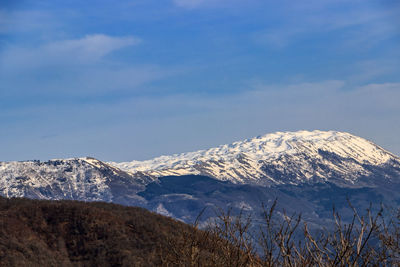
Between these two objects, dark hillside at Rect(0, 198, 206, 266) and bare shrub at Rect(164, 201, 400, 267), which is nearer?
bare shrub at Rect(164, 201, 400, 267)

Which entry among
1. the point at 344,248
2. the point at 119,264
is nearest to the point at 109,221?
the point at 119,264

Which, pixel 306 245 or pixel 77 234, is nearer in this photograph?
pixel 306 245

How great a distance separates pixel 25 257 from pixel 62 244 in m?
17.5

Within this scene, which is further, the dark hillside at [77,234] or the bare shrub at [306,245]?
the dark hillside at [77,234]

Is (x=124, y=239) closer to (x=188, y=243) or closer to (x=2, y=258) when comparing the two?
(x=2, y=258)

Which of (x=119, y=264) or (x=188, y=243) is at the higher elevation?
(x=188, y=243)

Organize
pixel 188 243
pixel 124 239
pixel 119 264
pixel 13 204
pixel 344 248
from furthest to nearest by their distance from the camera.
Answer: pixel 13 204, pixel 124 239, pixel 119 264, pixel 188 243, pixel 344 248

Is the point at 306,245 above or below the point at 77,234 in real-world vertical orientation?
above

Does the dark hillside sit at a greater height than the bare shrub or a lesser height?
lesser

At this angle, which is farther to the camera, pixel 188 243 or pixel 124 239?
pixel 124 239

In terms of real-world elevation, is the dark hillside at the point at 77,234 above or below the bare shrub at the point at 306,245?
below

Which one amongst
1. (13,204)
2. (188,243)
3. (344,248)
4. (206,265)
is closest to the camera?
(344,248)

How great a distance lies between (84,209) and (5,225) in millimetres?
28169

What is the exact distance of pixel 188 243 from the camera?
51781 mm
